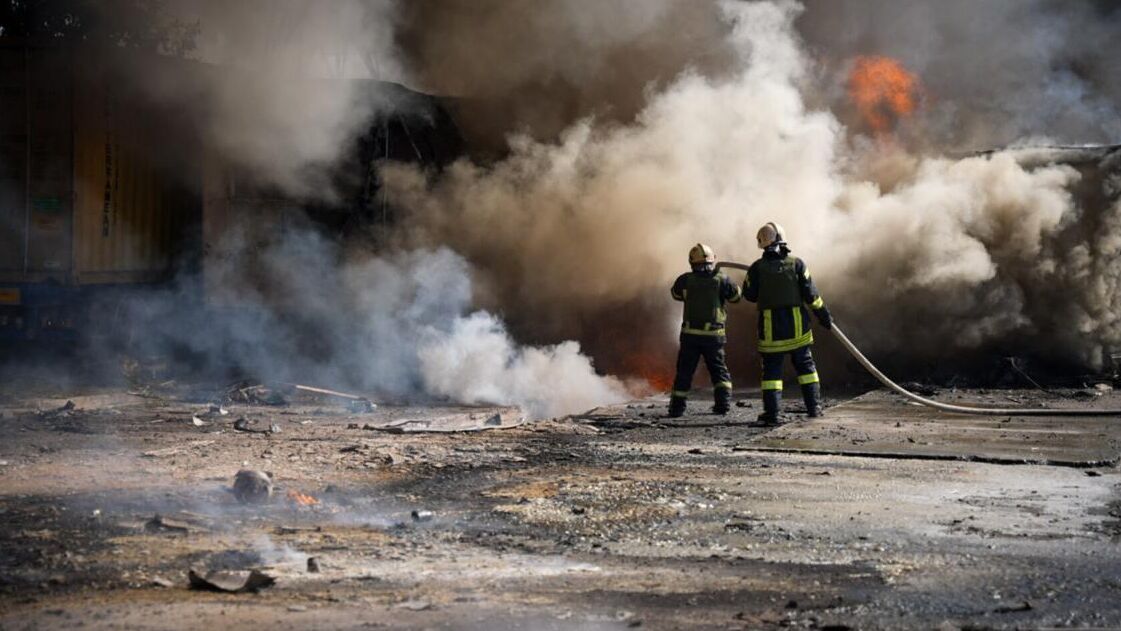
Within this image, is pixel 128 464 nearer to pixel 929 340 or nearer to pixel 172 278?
pixel 172 278

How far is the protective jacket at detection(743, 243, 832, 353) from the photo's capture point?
9789 millimetres

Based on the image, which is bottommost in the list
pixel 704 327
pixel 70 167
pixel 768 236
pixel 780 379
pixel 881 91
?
pixel 780 379

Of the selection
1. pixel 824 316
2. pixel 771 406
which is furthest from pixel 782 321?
pixel 771 406

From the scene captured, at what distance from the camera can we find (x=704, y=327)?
10453mm

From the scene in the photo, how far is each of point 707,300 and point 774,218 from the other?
11.2 feet

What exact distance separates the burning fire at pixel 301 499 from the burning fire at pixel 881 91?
11.1 m

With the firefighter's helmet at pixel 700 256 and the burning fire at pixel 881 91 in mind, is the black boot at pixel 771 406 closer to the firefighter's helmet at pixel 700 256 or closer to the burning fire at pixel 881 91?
the firefighter's helmet at pixel 700 256

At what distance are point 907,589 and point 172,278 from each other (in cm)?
1176

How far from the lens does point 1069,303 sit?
40.7 feet

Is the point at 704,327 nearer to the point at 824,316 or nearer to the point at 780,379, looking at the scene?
the point at 780,379

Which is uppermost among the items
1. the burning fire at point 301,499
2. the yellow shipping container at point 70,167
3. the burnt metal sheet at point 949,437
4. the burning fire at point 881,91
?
the burning fire at point 881,91

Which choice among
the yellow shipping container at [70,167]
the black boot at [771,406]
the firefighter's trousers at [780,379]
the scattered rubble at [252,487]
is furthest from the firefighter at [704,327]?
the yellow shipping container at [70,167]

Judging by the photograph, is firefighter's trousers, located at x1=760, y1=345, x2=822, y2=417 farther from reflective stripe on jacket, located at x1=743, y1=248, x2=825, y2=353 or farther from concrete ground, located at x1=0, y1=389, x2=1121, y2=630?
concrete ground, located at x1=0, y1=389, x2=1121, y2=630

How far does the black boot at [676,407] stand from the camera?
10.4 m
